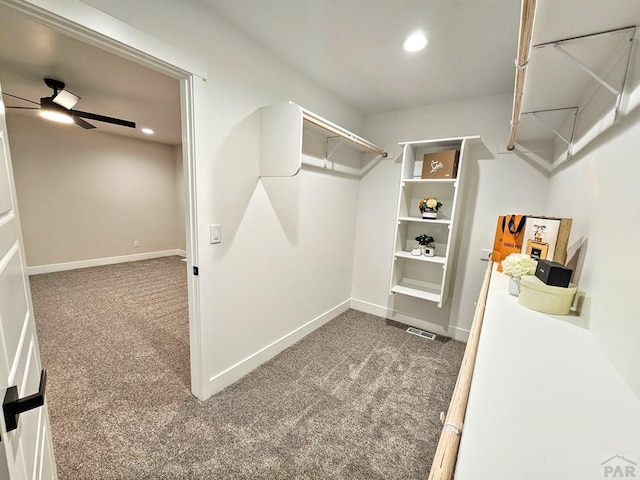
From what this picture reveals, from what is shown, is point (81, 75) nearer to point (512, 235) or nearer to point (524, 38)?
point (524, 38)

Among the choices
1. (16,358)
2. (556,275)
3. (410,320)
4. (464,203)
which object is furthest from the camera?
(410,320)

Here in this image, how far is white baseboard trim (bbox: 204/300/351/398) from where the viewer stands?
1.91 meters

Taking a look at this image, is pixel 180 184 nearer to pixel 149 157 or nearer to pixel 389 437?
pixel 149 157

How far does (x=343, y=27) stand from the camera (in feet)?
5.33

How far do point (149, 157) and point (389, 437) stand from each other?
249 inches

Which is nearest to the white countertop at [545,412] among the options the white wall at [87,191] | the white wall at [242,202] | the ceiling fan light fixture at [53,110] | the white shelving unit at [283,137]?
the white shelving unit at [283,137]

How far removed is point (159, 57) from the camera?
1.35 metres

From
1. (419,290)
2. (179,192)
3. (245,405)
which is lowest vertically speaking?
(245,405)

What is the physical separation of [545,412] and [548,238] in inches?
47.1

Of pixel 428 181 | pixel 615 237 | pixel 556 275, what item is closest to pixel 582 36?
pixel 615 237

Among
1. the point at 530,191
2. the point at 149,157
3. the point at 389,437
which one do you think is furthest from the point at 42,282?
the point at 530,191

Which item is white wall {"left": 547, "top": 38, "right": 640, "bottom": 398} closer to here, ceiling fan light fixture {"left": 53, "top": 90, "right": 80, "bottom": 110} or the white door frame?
the white door frame


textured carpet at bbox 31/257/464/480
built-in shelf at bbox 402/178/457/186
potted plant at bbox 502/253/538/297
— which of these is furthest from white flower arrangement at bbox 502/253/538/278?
built-in shelf at bbox 402/178/457/186

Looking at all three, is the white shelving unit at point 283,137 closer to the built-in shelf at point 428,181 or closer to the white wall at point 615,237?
the built-in shelf at point 428,181
